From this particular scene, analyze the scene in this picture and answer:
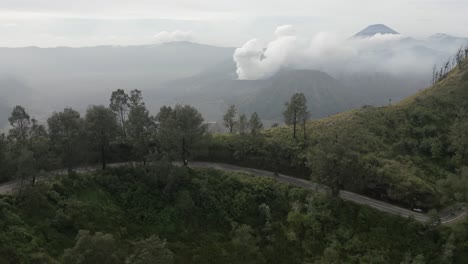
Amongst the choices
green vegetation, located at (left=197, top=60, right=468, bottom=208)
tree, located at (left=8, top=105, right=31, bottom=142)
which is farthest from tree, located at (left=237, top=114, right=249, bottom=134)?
tree, located at (left=8, top=105, right=31, bottom=142)

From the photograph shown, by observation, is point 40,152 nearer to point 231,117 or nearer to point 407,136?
point 231,117

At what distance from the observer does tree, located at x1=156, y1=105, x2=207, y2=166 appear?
2702 inches

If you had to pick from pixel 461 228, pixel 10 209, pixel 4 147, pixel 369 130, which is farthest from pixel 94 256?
pixel 369 130

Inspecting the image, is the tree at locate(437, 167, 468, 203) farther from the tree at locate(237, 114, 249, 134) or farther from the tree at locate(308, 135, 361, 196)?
the tree at locate(237, 114, 249, 134)

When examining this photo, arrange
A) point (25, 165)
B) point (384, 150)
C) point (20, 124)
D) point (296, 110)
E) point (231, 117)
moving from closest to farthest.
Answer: point (25, 165), point (20, 124), point (384, 150), point (296, 110), point (231, 117)

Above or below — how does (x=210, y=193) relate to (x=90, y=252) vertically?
A: below

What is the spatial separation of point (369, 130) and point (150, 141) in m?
53.8

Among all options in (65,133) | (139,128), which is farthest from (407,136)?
(65,133)

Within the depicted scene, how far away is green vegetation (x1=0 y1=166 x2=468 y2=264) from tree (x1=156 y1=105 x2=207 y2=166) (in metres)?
5.68

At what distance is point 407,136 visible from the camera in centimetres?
8931

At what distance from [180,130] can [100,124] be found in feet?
48.6

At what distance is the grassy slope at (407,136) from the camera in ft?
224

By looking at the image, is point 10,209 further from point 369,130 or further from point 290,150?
point 369,130

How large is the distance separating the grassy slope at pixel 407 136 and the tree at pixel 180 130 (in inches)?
919
